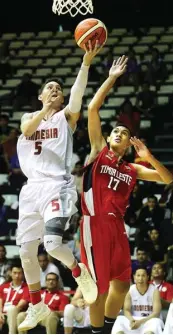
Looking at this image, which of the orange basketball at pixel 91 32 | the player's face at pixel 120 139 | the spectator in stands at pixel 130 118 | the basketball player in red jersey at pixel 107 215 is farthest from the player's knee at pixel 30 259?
the spectator in stands at pixel 130 118

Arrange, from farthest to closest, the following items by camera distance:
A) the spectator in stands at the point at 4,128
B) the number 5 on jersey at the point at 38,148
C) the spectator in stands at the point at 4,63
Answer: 1. the spectator in stands at the point at 4,63
2. the spectator in stands at the point at 4,128
3. the number 5 on jersey at the point at 38,148

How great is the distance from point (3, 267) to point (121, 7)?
10.8 metres

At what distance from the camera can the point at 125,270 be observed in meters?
8.68

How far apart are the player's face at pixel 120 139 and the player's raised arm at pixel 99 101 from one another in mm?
140

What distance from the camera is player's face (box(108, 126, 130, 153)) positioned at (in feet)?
29.1

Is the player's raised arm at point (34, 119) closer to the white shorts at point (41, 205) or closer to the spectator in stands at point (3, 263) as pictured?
the white shorts at point (41, 205)

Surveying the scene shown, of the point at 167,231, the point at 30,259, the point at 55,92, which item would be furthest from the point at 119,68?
the point at 167,231

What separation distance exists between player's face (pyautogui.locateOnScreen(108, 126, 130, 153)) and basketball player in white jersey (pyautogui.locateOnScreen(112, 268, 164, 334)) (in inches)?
138

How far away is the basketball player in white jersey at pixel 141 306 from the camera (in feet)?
38.2

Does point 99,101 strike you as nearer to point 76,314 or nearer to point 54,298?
point 76,314

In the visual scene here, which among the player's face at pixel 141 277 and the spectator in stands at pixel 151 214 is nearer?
the player's face at pixel 141 277

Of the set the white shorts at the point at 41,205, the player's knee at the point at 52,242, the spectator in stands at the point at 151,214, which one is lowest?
the player's knee at the point at 52,242

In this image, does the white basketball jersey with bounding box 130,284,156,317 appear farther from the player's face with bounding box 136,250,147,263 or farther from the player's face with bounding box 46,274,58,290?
the player's face with bounding box 46,274,58,290

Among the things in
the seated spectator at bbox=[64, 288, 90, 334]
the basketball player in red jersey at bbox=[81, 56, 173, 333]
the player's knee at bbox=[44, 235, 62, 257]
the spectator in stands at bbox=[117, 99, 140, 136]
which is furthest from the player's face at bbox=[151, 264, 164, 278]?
the player's knee at bbox=[44, 235, 62, 257]
